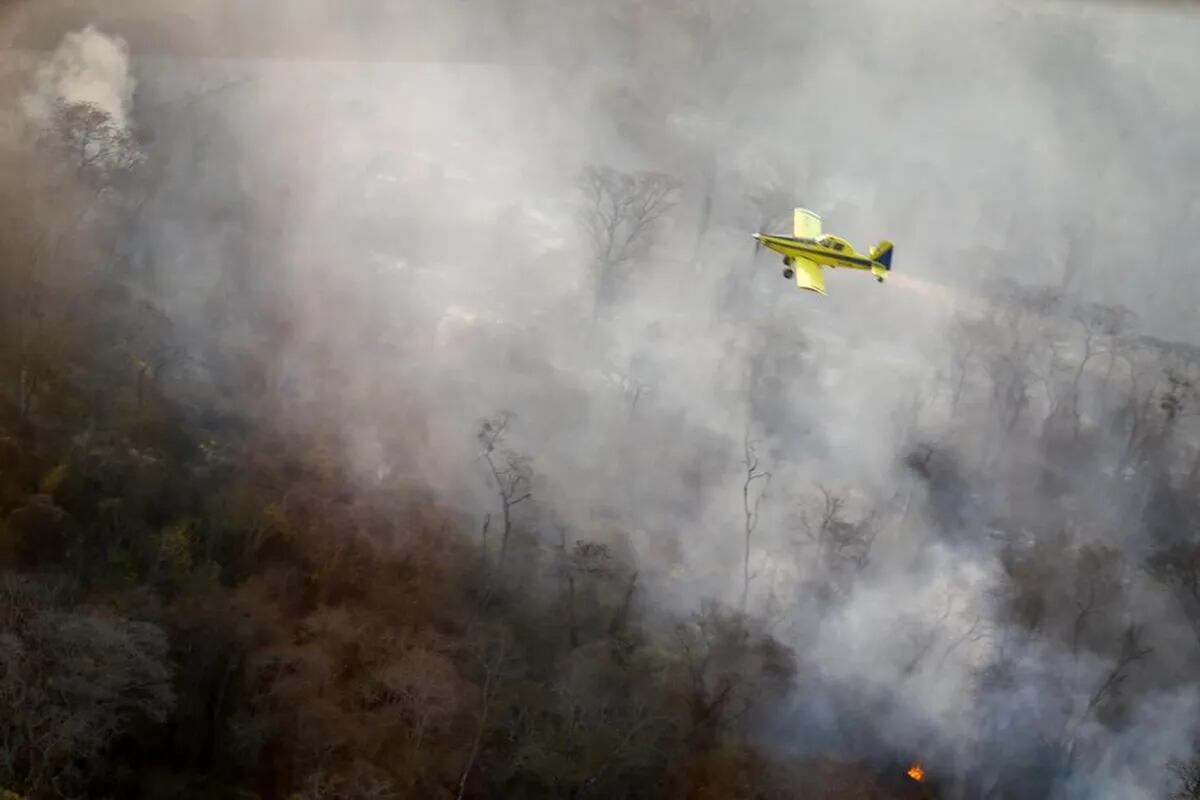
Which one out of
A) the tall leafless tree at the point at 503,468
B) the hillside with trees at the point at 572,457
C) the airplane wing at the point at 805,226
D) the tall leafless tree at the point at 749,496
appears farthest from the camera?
the tall leafless tree at the point at 749,496

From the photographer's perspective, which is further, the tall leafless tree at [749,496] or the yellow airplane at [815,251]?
the tall leafless tree at [749,496]

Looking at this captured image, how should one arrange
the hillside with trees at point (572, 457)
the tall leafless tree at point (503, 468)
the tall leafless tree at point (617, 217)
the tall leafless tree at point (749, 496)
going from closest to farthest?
the hillside with trees at point (572, 457), the tall leafless tree at point (503, 468), the tall leafless tree at point (749, 496), the tall leafless tree at point (617, 217)

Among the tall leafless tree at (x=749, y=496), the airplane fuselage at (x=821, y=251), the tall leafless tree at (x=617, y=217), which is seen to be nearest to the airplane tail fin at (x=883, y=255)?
the airplane fuselage at (x=821, y=251)

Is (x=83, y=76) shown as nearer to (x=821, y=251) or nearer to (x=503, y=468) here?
(x=503, y=468)

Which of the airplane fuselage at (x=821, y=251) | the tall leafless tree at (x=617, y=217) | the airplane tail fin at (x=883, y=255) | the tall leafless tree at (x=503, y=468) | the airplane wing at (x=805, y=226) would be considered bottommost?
the tall leafless tree at (x=503, y=468)

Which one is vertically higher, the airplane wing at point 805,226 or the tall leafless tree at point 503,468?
the airplane wing at point 805,226

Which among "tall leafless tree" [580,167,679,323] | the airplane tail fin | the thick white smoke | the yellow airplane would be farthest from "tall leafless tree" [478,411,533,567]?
the thick white smoke

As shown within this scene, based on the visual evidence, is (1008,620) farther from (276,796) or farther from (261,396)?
(261,396)

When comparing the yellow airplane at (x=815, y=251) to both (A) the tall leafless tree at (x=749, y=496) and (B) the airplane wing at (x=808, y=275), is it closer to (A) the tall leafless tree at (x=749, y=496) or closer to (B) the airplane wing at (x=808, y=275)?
(B) the airplane wing at (x=808, y=275)

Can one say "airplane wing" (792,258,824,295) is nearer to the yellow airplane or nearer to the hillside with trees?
the yellow airplane
